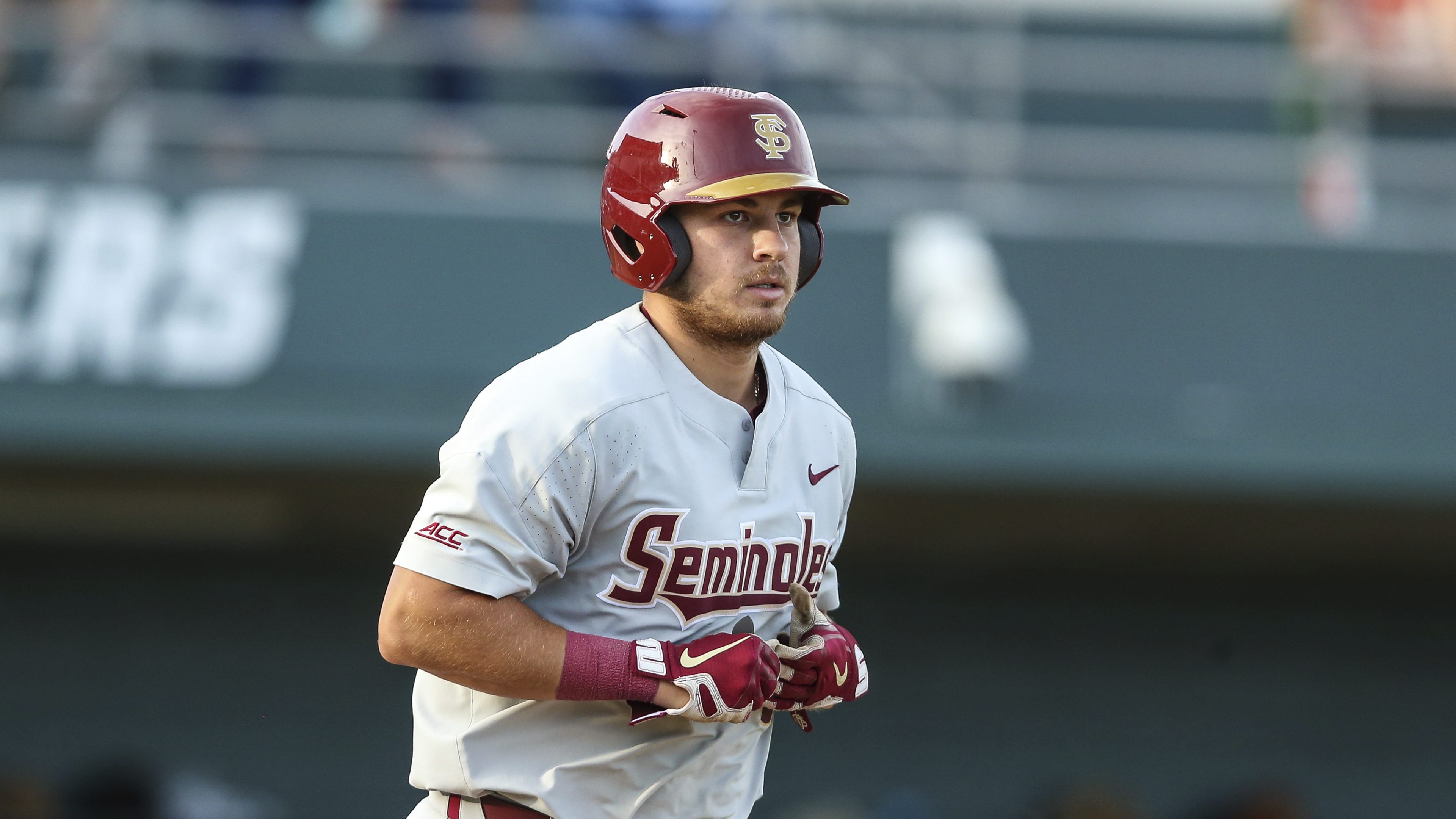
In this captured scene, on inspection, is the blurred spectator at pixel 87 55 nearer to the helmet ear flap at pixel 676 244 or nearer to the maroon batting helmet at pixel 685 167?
the maroon batting helmet at pixel 685 167

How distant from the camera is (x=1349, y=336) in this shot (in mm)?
7348

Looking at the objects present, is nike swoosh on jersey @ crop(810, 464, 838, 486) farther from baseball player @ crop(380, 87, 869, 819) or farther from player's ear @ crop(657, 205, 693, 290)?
player's ear @ crop(657, 205, 693, 290)

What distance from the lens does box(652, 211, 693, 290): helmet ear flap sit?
271 cm

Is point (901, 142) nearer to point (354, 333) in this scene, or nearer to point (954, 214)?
point (954, 214)

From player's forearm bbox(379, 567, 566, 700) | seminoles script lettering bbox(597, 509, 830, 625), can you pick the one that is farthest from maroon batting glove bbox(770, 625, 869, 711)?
player's forearm bbox(379, 567, 566, 700)

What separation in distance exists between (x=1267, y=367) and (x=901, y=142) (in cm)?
194

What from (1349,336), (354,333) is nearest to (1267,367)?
(1349,336)

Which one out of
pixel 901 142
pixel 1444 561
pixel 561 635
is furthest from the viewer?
pixel 1444 561

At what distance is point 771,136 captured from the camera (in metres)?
2.75

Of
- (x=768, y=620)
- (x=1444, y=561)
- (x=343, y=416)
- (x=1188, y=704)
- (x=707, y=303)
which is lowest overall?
(x=1188, y=704)

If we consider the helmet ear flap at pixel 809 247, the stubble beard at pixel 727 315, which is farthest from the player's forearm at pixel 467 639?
the helmet ear flap at pixel 809 247

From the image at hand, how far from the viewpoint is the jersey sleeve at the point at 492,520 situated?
2.52 m

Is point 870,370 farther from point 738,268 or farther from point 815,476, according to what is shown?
point 738,268

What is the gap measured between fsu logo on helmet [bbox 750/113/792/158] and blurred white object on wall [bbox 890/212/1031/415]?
164 inches
